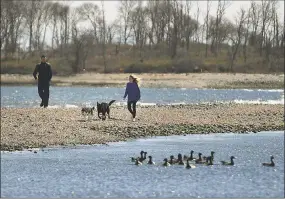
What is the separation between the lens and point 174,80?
71.7 metres

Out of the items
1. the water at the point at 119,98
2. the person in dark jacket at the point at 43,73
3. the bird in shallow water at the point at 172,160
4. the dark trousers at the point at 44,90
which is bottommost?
the water at the point at 119,98

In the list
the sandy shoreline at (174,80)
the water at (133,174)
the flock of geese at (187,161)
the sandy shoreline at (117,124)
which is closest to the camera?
the water at (133,174)

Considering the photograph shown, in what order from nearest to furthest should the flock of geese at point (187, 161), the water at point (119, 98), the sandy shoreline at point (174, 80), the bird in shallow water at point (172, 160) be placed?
1. the flock of geese at point (187, 161)
2. the bird in shallow water at point (172, 160)
3. the water at point (119, 98)
4. the sandy shoreline at point (174, 80)

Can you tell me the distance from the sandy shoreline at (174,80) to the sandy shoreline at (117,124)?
35.5 meters

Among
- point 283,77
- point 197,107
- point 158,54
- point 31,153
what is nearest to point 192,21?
point 158,54

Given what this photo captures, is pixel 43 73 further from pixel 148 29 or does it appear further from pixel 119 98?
pixel 148 29

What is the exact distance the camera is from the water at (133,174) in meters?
14.4

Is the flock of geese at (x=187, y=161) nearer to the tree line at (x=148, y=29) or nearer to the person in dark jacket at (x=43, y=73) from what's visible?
the person in dark jacket at (x=43, y=73)

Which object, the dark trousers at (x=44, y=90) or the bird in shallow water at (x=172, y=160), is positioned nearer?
the bird in shallow water at (x=172, y=160)

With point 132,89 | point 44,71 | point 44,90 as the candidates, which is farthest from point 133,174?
point 44,90

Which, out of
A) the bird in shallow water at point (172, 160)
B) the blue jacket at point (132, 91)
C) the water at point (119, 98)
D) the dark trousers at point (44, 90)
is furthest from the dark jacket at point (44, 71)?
the bird in shallow water at point (172, 160)

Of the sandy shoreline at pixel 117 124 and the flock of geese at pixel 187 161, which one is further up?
the sandy shoreline at pixel 117 124

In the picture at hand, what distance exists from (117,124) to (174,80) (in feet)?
154

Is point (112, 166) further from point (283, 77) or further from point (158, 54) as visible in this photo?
point (158, 54)
